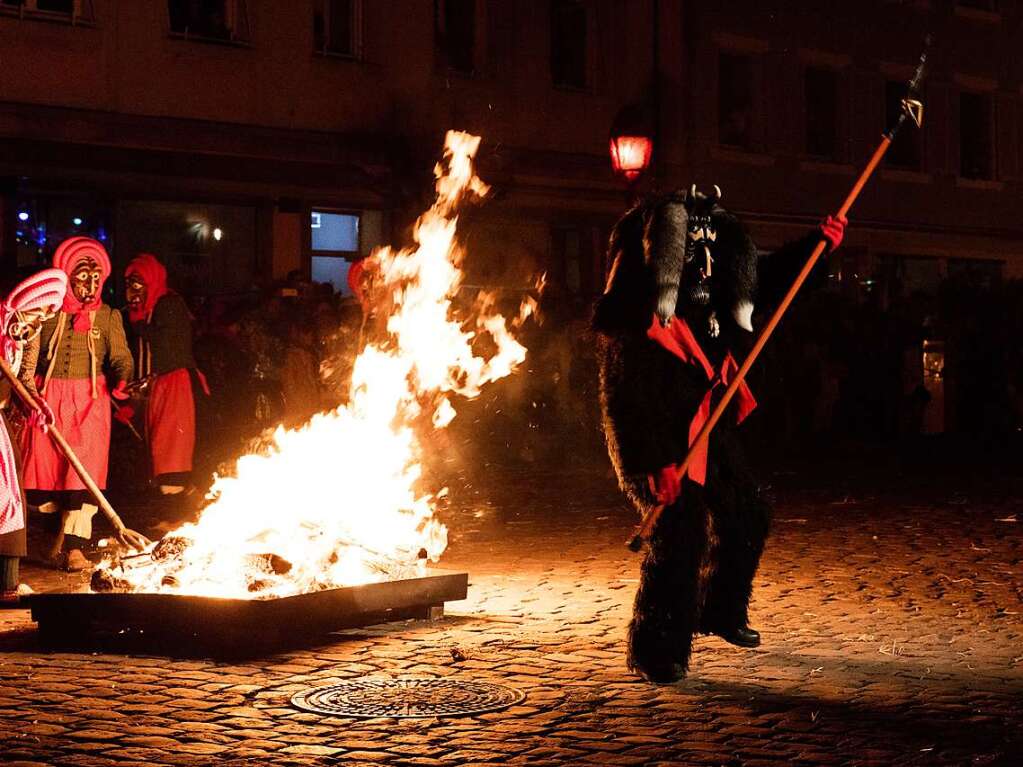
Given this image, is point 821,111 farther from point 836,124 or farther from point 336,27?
point 336,27

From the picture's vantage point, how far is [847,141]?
35219 millimetres

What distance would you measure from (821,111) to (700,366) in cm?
2871

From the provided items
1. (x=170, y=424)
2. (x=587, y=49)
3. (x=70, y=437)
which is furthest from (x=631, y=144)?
(x=587, y=49)

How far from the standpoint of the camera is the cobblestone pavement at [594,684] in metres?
5.89

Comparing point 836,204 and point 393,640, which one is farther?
point 836,204

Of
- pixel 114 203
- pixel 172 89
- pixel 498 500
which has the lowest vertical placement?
pixel 498 500

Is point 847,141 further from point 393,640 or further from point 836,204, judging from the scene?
point 393,640

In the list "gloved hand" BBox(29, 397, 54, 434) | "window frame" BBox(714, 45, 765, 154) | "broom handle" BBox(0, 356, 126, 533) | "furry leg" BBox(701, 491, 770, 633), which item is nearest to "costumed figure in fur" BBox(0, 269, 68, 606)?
"gloved hand" BBox(29, 397, 54, 434)

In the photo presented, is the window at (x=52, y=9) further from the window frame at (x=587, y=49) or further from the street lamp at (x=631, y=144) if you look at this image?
the window frame at (x=587, y=49)

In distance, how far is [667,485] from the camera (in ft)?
23.2

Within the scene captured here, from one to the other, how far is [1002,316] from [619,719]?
1877 centimetres

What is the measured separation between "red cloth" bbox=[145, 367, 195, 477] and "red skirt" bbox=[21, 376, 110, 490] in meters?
2.69

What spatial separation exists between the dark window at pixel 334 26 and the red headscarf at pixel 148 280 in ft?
39.9

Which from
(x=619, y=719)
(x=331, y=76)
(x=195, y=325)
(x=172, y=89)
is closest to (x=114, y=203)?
(x=172, y=89)
